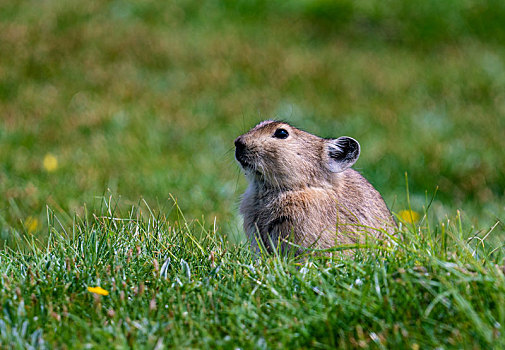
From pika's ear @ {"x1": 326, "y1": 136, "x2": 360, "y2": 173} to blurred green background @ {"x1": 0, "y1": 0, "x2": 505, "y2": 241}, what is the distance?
911mm

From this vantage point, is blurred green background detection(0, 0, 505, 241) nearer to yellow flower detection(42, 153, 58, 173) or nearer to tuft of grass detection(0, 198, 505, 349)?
yellow flower detection(42, 153, 58, 173)

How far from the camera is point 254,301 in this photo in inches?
119

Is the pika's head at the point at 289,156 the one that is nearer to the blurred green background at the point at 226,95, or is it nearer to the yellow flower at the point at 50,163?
the blurred green background at the point at 226,95

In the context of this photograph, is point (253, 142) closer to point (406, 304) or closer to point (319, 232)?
point (319, 232)

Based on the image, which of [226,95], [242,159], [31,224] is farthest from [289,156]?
[226,95]

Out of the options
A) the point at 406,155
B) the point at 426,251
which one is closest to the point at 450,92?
the point at 406,155

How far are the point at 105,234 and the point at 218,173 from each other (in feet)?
11.8

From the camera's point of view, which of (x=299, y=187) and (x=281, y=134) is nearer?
(x=299, y=187)

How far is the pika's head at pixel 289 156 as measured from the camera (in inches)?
181

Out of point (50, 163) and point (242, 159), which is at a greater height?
point (242, 159)

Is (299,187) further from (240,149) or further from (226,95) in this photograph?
(226,95)

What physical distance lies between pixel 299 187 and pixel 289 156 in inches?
9.0

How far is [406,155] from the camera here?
26.3ft

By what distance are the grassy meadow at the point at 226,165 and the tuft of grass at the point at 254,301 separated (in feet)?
0.04
